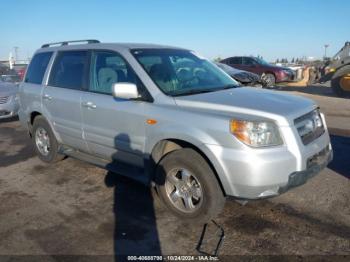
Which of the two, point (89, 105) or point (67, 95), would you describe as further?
point (67, 95)

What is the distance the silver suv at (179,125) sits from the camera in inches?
138

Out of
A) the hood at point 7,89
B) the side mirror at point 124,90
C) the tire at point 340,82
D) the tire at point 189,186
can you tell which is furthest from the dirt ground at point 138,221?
the tire at point 340,82

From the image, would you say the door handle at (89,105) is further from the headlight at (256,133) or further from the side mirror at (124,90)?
the headlight at (256,133)

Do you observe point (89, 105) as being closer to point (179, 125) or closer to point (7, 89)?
point (179, 125)

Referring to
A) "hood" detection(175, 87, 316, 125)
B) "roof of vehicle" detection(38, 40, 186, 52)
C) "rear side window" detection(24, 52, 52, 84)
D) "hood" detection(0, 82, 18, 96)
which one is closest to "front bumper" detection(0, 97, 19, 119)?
"hood" detection(0, 82, 18, 96)

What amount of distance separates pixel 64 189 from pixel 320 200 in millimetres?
3327

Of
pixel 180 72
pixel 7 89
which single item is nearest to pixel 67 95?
pixel 180 72

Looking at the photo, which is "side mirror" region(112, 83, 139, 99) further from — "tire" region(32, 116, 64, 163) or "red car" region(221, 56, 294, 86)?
"red car" region(221, 56, 294, 86)

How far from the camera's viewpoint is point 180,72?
471 cm

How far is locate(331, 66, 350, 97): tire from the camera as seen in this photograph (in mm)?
15414

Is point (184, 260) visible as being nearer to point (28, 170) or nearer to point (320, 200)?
point (320, 200)

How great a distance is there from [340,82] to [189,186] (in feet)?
44.7

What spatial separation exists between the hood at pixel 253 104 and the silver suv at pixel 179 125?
0.01 m

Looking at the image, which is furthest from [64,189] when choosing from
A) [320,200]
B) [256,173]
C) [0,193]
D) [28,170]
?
[320,200]
